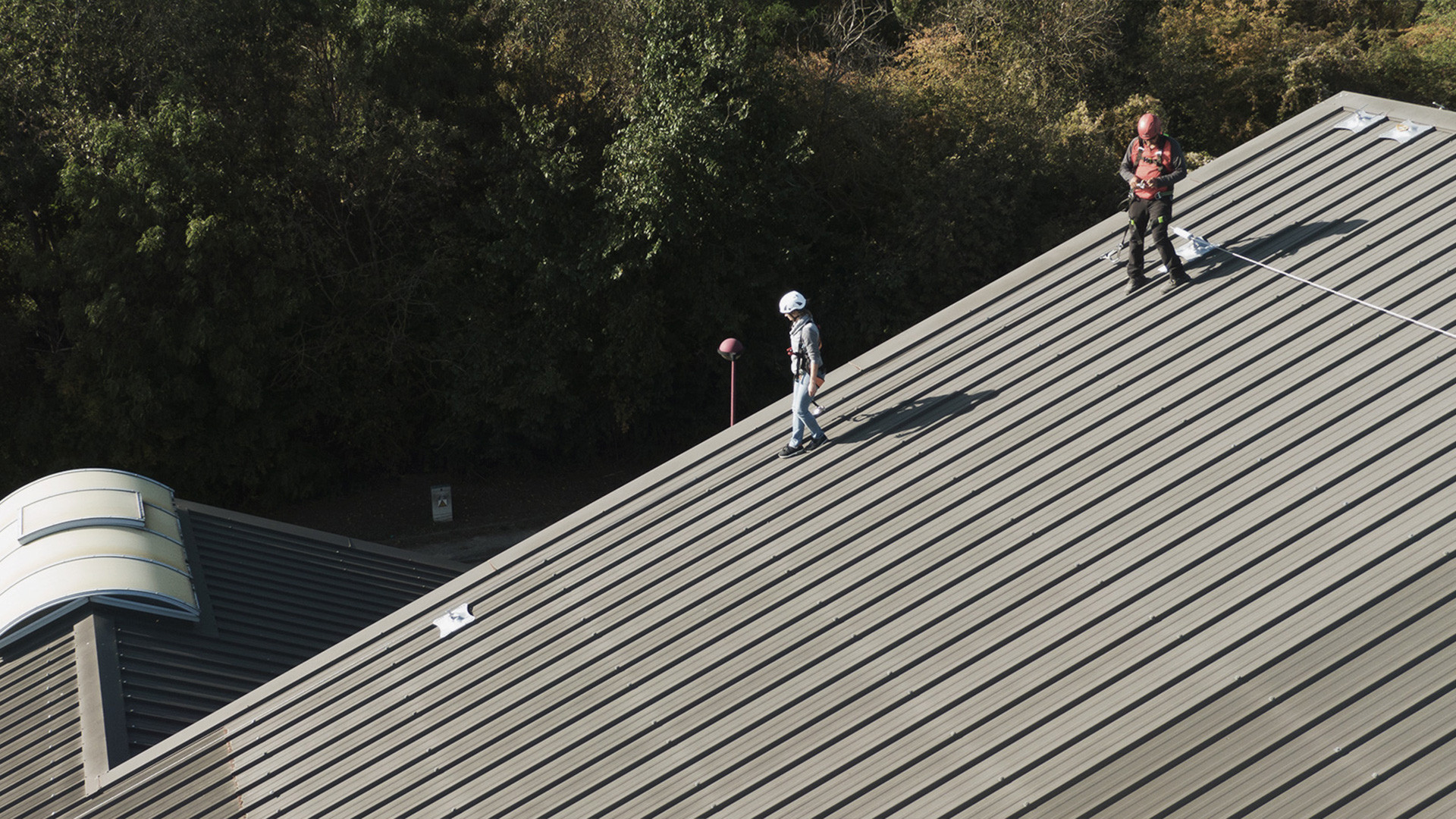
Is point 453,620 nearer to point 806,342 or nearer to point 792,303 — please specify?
point 806,342

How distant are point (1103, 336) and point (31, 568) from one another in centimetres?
1299

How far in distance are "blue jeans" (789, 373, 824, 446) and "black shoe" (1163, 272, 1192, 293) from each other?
172 inches

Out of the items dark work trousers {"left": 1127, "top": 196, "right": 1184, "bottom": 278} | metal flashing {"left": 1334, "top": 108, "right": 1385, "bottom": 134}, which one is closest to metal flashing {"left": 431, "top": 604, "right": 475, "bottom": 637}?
dark work trousers {"left": 1127, "top": 196, "right": 1184, "bottom": 278}

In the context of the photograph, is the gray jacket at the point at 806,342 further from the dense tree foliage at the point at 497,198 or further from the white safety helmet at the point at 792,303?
the dense tree foliage at the point at 497,198

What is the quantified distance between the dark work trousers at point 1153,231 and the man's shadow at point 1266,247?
13.2 inches

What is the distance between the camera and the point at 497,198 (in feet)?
78.1

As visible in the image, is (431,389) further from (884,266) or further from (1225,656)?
(1225,656)

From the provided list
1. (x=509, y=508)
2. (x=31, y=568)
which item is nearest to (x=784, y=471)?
(x=31, y=568)

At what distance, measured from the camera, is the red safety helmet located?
12.1 m

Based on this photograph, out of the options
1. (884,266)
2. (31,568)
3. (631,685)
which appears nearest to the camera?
(631,685)

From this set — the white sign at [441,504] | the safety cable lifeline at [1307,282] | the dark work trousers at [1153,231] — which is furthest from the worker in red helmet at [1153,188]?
the white sign at [441,504]

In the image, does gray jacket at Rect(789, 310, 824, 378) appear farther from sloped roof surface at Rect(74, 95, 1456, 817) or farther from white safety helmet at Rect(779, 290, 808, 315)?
sloped roof surface at Rect(74, 95, 1456, 817)

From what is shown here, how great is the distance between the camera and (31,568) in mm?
13711

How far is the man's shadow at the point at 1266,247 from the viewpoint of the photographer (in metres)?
13.1
